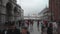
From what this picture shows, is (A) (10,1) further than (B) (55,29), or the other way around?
(A) (10,1)

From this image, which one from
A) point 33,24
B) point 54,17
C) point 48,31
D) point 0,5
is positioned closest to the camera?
point 48,31

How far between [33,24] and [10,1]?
2708 cm

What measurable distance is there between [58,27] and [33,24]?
374 cm

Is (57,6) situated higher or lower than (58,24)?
higher

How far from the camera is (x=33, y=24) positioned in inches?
626

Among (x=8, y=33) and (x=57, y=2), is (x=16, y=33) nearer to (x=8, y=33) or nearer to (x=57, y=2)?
(x=8, y=33)

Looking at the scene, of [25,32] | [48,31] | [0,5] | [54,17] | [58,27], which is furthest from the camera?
[0,5]

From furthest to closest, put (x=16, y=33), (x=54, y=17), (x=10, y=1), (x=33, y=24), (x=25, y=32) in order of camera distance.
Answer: (x=10, y=1) → (x=54, y=17) → (x=33, y=24) → (x=16, y=33) → (x=25, y=32)

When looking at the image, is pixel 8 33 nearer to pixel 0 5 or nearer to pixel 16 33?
pixel 16 33

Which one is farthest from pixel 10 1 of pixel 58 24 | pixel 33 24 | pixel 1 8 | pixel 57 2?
pixel 58 24

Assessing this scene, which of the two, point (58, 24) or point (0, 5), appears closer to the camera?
point (58, 24)

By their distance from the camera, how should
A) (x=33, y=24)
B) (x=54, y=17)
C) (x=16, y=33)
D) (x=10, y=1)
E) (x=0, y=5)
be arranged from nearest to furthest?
1. (x=16, y=33)
2. (x=33, y=24)
3. (x=54, y=17)
4. (x=0, y=5)
5. (x=10, y=1)

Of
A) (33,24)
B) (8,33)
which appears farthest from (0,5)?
(8,33)

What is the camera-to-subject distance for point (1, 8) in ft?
107
